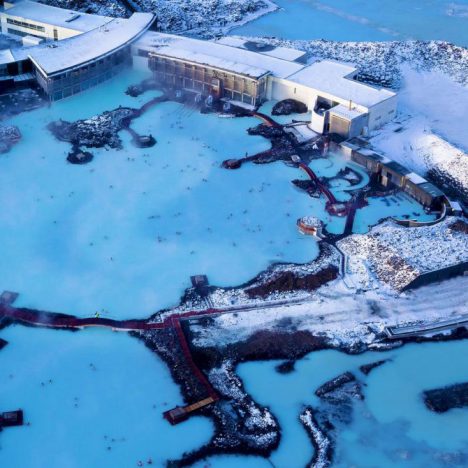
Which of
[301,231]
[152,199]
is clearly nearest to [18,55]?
[152,199]

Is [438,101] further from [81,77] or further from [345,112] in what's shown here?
[81,77]

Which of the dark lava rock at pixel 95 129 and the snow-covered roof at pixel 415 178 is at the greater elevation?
the dark lava rock at pixel 95 129

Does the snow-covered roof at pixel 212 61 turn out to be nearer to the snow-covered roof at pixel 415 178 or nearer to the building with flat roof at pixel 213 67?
the building with flat roof at pixel 213 67

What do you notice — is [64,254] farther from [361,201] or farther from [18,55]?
[18,55]

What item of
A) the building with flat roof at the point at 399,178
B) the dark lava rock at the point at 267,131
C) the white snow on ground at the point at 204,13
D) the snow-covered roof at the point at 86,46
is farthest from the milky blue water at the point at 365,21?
the building with flat roof at the point at 399,178

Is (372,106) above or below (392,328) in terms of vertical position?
above

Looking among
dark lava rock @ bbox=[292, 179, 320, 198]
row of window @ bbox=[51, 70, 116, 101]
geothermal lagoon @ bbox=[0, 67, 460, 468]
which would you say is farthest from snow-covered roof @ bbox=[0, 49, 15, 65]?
dark lava rock @ bbox=[292, 179, 320, 198]
